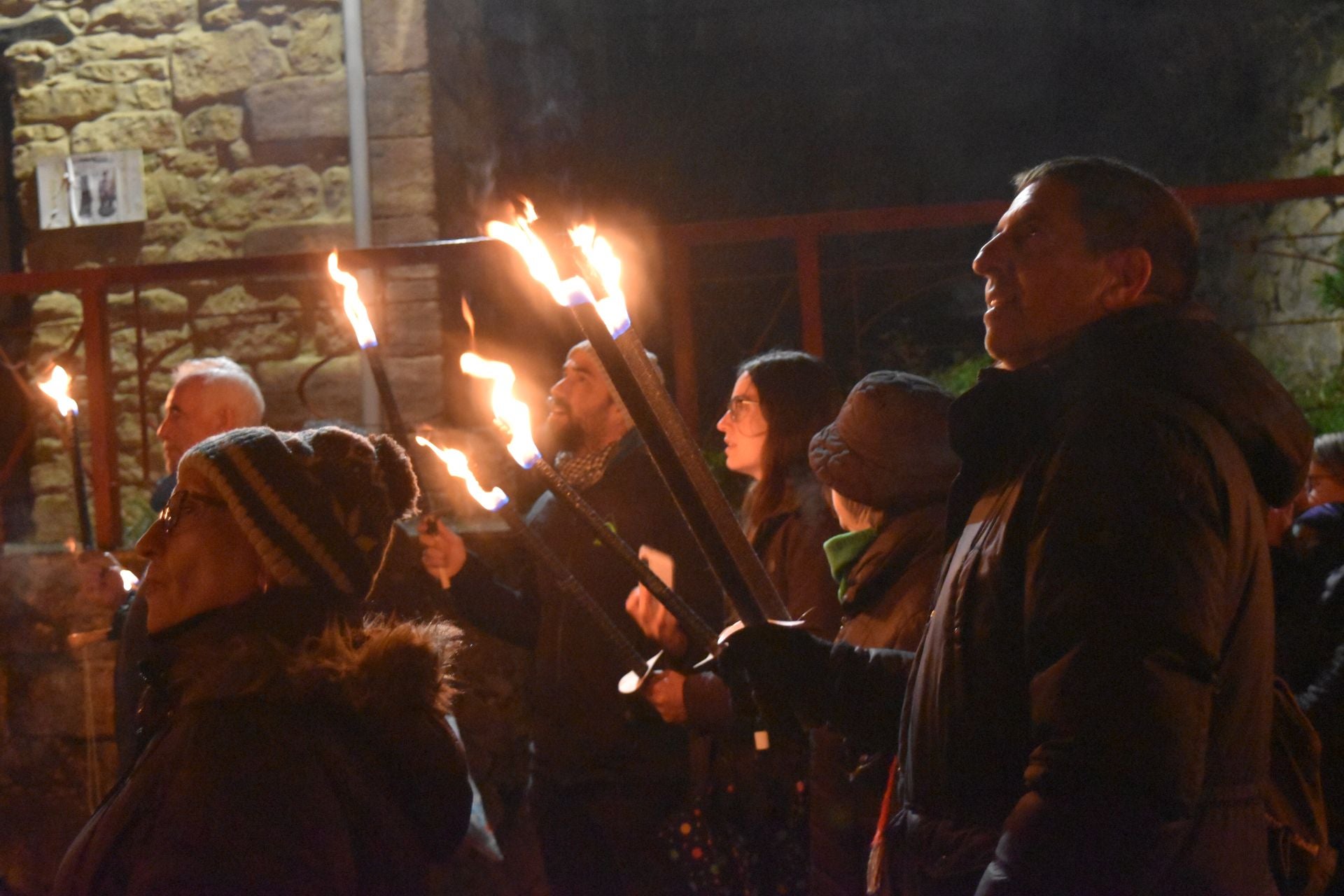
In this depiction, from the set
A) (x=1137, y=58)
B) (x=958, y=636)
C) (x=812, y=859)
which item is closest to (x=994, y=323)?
(x=958, y=636)

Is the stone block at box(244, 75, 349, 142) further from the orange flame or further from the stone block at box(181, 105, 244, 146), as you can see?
the orange flame

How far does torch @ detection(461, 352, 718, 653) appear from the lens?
7.80 ft

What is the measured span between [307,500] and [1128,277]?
137 cm

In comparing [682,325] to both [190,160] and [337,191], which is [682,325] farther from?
[190,160]

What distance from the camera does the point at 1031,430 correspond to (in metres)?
1.65

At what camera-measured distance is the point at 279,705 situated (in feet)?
6.13

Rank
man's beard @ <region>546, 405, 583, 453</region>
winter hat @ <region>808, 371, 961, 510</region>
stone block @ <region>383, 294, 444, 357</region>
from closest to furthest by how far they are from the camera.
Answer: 1. winter hat @ <region>808, 371, 961, 510</region>
2. man's beard @ <region>546, 405, 583, 453</region>
3. stone block @ <region>383, 294, 444, 357</region>

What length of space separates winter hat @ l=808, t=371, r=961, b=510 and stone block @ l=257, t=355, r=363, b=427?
145 inches

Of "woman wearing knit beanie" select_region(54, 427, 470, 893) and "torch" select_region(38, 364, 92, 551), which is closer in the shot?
"woman wearing knit beanie" select_region(54, 427, 470, 893)

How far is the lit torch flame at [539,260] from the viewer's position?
5.17 feet

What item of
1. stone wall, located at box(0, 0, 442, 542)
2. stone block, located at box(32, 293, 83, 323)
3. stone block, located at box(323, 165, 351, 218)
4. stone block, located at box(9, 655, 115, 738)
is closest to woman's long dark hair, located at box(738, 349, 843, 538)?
stone wall, located at box(0, 0, 442, 542)

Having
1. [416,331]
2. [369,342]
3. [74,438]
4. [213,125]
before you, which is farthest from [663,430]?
[213,125]

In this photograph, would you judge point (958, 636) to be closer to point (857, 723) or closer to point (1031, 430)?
point (1031, 430)

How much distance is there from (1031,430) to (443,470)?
375 centimetres
